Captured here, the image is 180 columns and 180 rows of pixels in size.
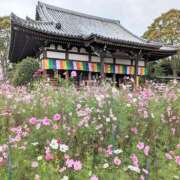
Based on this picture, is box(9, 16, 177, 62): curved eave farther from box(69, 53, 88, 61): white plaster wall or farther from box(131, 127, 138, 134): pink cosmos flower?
box(131, 127, 138, 134): pink cosmos flower

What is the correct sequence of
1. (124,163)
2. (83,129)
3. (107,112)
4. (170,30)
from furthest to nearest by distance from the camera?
(170,30) < (107,112) < (83,129) < (124,163)

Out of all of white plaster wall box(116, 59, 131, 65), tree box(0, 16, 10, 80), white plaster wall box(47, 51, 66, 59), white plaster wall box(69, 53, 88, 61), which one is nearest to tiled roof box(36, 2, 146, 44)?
white plaster wall box(116, 59, 131, 65)

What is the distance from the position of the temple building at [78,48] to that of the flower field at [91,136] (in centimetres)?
801

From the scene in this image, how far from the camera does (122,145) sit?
9.65 feet

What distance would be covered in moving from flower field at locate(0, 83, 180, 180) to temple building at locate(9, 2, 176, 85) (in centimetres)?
801

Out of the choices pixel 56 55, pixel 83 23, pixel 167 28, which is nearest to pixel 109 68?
pixel 56 55

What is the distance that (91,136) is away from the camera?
9.36 ft

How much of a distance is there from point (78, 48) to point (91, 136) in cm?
1124

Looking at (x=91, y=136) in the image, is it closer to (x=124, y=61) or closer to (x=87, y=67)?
(x=87, y=67)

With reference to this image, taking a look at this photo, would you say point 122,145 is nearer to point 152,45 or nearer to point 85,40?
point 85,40

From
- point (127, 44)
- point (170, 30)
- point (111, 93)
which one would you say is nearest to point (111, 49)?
point (127, 44)

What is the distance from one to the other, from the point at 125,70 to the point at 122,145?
12781mm

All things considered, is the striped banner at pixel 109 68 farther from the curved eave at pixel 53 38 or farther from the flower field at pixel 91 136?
the flower field at pixel 91 136

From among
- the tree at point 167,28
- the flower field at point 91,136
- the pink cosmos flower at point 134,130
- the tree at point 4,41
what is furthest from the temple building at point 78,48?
the tree at point 167,28
